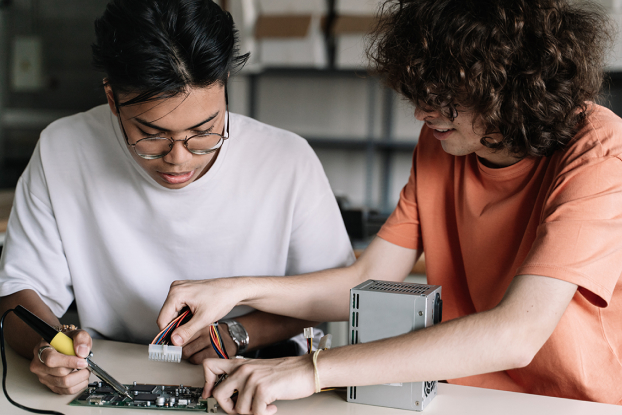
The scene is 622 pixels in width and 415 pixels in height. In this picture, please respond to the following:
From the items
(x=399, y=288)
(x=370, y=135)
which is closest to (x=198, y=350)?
(x=399, y=288)

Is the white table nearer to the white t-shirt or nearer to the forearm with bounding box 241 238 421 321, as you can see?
the forearm with bounding box 241 238 421 321

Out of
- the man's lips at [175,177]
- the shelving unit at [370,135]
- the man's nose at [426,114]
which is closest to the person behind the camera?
the man's nose at [426,114]

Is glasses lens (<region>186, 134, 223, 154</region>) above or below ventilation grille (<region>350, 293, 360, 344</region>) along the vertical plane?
above

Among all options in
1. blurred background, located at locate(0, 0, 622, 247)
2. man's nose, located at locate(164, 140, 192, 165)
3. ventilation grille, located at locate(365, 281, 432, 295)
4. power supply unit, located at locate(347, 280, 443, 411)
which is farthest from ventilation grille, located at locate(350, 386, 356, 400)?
blurred background, located at locate(0, 0, 622, 247)

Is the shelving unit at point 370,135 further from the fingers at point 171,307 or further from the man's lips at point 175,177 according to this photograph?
the fingers at point 171,307

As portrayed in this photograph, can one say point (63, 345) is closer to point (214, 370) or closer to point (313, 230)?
point (214, 370)

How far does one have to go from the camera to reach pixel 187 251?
4.34ft

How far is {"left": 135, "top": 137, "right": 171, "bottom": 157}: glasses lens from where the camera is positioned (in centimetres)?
108

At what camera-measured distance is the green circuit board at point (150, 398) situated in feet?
2.84

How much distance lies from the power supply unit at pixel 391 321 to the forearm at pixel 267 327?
0.41 meters

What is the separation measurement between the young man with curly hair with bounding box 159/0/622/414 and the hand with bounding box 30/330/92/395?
0.42ft

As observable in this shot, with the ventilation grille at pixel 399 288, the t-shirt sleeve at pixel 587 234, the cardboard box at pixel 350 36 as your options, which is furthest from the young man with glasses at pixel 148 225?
the cardboard box at pixel 350 36

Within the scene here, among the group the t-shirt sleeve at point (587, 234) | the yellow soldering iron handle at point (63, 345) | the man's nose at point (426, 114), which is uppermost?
the man's nose at point (426, 114)

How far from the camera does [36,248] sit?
129cm
